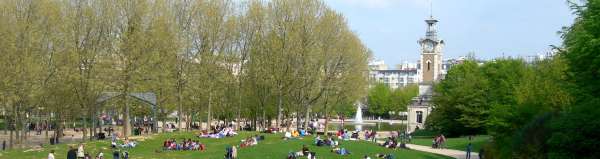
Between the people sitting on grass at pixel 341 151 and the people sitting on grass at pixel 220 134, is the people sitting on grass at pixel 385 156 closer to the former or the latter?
the people sitting on grass at pixel 341 151

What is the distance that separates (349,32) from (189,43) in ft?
52.8

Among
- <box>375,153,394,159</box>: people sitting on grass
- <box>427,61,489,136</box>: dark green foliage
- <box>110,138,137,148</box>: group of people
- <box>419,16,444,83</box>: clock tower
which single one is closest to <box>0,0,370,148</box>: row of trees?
<box>110,138,137,148</box>: group of people

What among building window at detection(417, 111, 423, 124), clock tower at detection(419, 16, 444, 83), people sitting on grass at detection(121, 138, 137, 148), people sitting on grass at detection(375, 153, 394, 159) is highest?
clock tower at detection(419, 16, 444, 83)

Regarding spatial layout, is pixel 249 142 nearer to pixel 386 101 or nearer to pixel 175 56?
pixel 175 56

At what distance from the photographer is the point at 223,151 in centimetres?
4503

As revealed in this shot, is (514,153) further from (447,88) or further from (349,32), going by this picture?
(447,88)

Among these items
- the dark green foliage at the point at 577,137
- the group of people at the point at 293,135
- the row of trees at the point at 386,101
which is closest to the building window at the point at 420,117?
the row of trees at the point at 386,101

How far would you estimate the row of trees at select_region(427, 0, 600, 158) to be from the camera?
24777mm

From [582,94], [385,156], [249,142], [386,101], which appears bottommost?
[385,156]

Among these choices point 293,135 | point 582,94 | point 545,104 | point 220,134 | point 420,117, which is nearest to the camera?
point 582,94

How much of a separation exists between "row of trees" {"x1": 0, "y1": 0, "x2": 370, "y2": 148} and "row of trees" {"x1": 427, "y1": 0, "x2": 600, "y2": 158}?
10787 mm

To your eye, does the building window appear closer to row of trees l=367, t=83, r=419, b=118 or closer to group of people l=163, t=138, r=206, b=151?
row of trees l=367, t=83, r=419, b=118

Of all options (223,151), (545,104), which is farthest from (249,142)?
(545,104)

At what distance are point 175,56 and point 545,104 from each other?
2915cm
